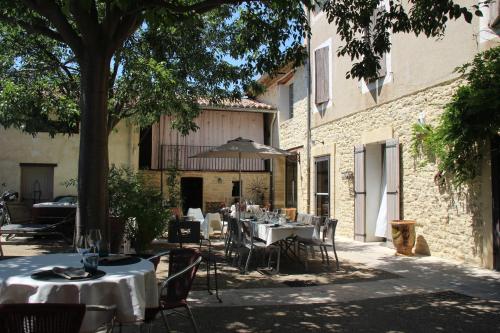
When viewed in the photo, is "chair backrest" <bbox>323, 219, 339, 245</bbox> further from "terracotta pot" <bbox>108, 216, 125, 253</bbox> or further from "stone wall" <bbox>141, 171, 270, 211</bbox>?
"stone wall" <bbox>141, 171, 270, 211</bbox>

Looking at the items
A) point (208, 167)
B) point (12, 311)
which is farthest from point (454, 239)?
point (208, 167)

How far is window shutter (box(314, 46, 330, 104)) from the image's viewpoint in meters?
12.9

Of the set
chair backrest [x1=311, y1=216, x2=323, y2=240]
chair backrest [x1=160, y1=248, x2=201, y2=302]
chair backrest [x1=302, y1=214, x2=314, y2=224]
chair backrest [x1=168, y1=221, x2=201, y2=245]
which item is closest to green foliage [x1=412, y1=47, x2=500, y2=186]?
chair backrest [x1=311, y1=216, x2=323, y2=240]

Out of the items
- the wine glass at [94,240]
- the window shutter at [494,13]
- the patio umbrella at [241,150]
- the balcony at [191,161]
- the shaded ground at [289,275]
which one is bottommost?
the shaded ground at [289,275]

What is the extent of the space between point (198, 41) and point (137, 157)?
841cm

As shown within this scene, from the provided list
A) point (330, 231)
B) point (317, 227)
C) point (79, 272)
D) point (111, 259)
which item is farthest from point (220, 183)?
point (79, 272)

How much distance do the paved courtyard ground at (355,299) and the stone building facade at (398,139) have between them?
0.81m

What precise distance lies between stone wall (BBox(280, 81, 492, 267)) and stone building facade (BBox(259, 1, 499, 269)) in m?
0.02

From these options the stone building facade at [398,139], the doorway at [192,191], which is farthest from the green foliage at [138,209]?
the doorway at [192,191]

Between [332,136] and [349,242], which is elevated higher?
[332,136]

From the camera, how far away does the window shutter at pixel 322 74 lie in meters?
12.9

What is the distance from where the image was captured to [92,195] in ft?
16.6

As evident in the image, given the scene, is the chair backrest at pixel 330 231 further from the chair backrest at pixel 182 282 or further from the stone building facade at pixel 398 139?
the chair backrest at pixel 182 282

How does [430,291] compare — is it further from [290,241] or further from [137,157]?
[137,157]
